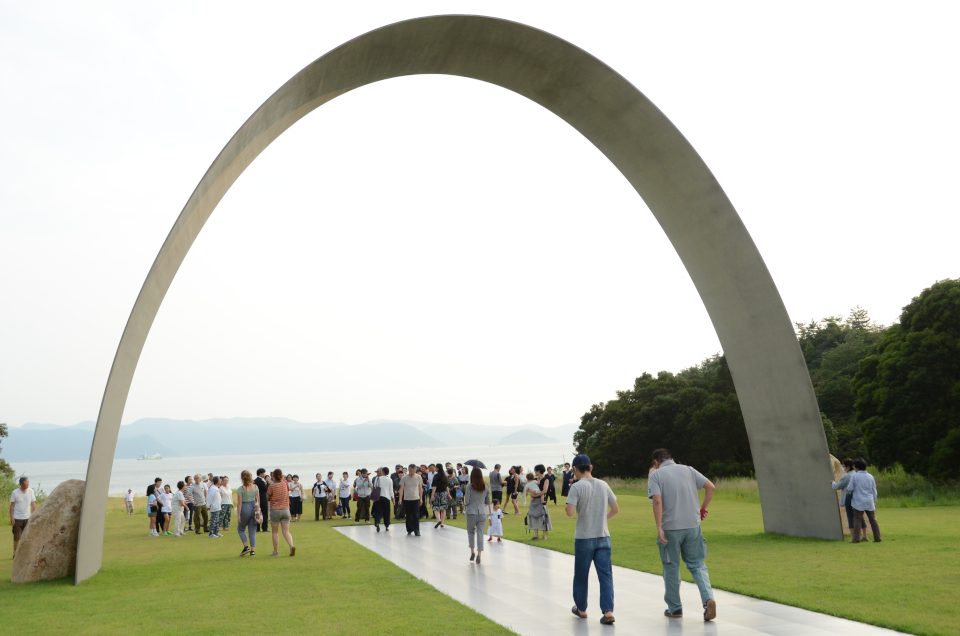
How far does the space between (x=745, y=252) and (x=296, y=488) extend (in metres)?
14.8

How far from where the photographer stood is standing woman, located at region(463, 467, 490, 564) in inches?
431

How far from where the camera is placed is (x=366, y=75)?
1154cm

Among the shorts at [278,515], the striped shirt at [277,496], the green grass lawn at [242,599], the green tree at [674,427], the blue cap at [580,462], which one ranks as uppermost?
the green tree at [674,427]

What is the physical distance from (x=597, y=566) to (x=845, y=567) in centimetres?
429

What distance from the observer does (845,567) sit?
8.65 m

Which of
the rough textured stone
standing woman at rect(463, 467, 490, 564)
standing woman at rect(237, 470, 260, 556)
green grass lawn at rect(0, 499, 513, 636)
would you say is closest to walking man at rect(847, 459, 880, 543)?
standing woman at rect(463, 467, 490, 564)

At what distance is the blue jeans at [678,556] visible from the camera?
6.38 metres

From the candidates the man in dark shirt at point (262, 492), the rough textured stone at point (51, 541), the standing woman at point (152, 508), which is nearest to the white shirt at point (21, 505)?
the rough textured stone at point (51, 541)

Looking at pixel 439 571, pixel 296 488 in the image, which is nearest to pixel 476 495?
pixel 439 571

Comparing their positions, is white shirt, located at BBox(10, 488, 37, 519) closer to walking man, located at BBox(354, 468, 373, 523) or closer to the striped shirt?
the striped shirt

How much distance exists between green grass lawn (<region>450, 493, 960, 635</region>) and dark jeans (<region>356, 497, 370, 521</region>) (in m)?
5.96

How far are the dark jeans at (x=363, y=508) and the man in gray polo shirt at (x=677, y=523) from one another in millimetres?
14003

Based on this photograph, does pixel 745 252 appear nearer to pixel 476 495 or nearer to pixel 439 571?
pixel 476 495

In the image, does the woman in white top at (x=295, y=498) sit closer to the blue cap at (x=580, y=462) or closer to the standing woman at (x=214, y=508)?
the standing woman at (x=214, y=508)
